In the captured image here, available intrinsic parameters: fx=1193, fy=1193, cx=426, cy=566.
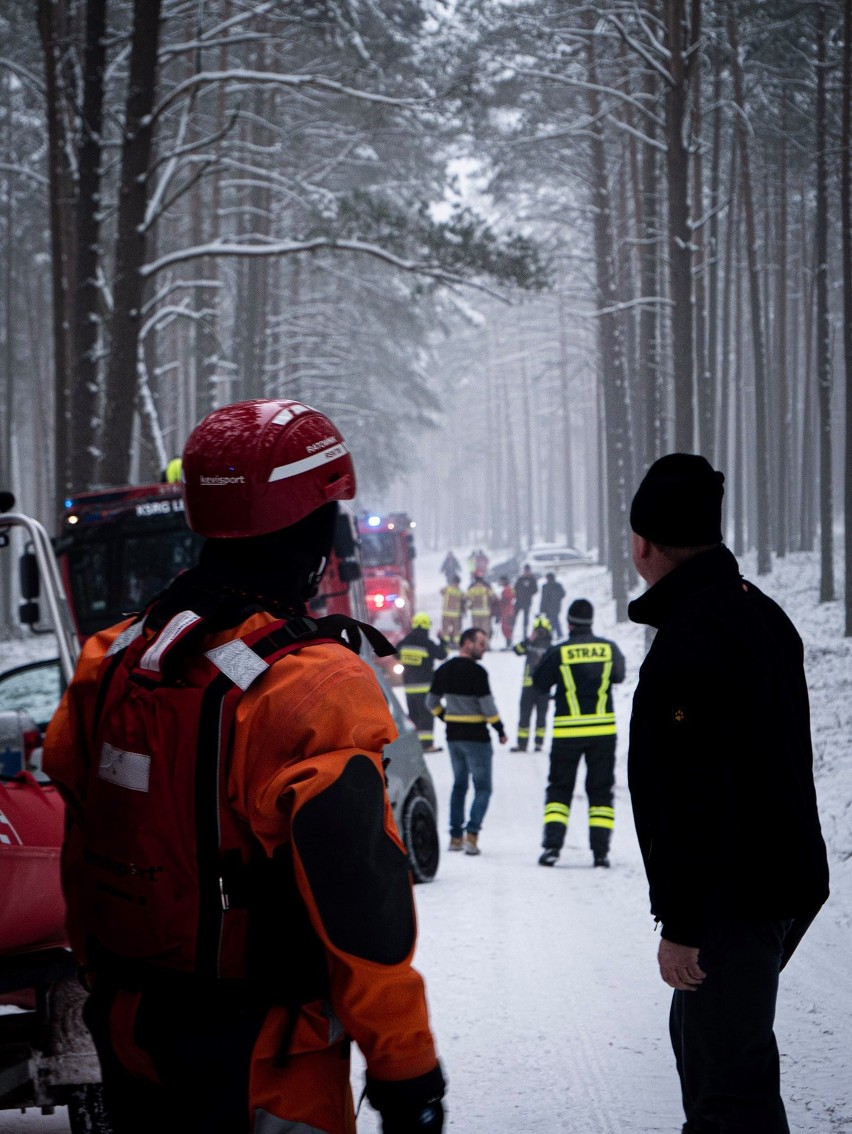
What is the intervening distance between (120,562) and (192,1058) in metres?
13.5

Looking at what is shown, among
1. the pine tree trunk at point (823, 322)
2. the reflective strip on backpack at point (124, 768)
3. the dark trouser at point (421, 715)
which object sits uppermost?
the pine tree trunk at point (823, 322)

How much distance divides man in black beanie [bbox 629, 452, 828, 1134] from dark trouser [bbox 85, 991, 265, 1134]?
1.45 m

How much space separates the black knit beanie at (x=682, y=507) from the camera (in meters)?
3.52

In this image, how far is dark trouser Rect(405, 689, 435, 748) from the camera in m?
17.0

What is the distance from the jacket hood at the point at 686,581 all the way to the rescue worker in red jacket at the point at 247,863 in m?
1.49

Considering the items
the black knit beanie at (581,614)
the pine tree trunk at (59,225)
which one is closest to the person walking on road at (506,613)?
the pine tree trunk at (59,225)

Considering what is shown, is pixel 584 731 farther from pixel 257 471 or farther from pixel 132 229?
pixel 132 229

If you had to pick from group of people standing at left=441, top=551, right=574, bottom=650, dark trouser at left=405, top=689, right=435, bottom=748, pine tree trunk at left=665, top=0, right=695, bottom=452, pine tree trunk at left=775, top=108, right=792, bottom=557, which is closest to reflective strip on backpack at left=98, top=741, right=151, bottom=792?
dark trouser at left=405, top=689, right=435, bottom=748

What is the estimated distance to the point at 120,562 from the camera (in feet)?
49.6

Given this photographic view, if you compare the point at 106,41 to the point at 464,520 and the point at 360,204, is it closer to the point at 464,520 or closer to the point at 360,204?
the point at 360,204

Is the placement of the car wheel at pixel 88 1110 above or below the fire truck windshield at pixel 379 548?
below

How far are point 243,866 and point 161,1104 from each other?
51cm

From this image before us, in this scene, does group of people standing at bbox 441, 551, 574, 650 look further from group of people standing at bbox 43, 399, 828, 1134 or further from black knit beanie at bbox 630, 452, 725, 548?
group of people standing at bbox 43, 399, 828, 1134

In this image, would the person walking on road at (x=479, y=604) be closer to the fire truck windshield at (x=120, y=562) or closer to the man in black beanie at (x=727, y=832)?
the fire truck windshield at (x=120, y=562)
